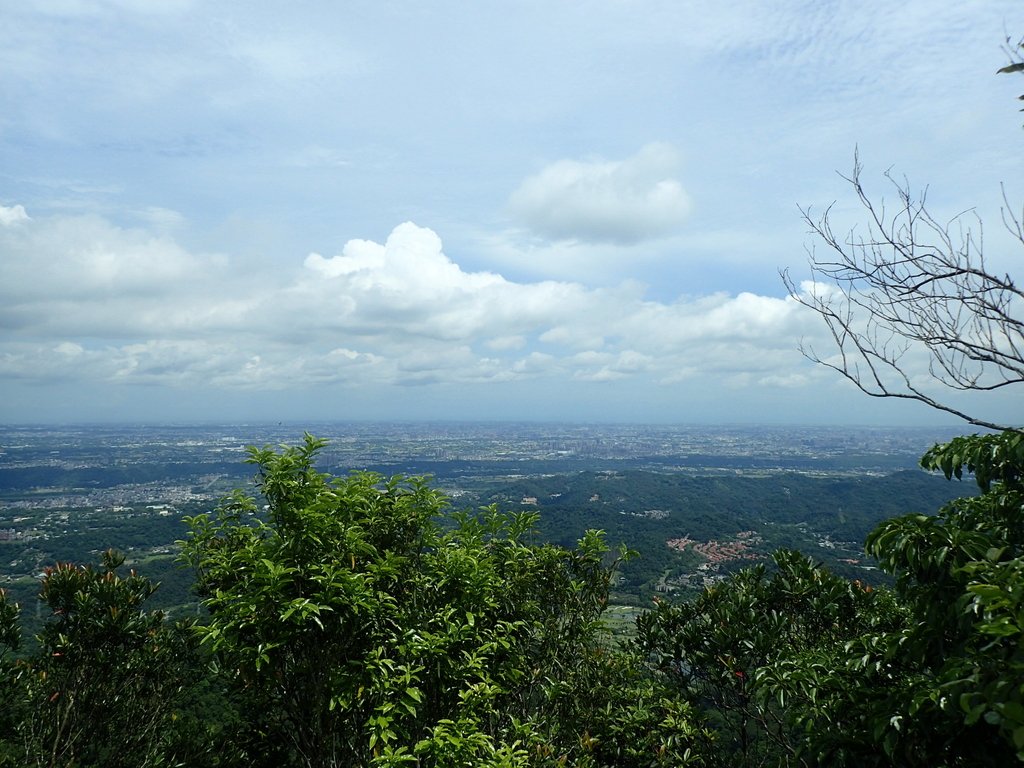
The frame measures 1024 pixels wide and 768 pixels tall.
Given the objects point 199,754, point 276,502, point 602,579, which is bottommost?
point 199,754

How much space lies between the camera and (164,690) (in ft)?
24.4

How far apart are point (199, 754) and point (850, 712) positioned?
7.81m

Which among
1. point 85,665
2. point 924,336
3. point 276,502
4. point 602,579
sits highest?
point 924,336

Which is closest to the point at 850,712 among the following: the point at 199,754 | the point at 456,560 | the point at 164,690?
the point at 456,560

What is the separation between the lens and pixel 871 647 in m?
3.93

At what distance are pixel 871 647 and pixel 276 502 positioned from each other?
4.53m

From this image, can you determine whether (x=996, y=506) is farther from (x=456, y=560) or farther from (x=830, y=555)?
(x=830, y=555)

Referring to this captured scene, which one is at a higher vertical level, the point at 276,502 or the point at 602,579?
the point at 276,502

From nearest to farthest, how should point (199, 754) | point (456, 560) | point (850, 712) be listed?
point (850, 712)
point (456, 560)
point (199, 754)

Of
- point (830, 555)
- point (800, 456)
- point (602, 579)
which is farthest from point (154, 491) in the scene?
point (800, 456)

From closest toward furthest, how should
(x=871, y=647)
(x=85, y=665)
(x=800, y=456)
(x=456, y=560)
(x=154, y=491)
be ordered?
(x=871, y=647) → (x=456, y=560) → (x=85, y=665) → (x=154, y=491) → (x=800, y=456)

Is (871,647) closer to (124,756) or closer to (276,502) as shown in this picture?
(276,502)

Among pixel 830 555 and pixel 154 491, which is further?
pixel 154 491

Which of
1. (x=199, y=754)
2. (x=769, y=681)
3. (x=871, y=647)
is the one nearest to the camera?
(x=871, y=647)
